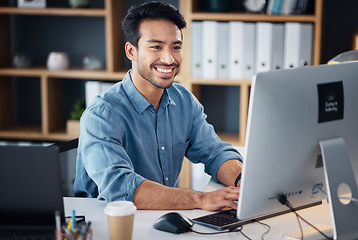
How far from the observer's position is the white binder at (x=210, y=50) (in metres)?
3.20

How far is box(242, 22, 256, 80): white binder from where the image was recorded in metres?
3.16

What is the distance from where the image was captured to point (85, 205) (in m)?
1.72

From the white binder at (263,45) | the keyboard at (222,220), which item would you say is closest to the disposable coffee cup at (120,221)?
the keyboard at (222,220)

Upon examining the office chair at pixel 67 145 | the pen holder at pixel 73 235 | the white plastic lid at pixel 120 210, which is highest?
the office chair at pixel 67 145

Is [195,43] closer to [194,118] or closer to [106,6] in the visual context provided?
[106,6]

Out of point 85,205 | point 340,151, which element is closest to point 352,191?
point 340,151

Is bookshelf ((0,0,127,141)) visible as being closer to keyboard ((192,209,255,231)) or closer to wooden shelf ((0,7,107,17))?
wooden shelf ((0,7,107,17))

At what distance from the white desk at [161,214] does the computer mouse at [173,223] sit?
0.01 m

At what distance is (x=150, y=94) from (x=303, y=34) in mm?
1395

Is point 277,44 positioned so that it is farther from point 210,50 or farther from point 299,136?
point 299,136

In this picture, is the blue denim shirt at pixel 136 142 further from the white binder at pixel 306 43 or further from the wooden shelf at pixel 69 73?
the wooden shelf at pixel 69 73

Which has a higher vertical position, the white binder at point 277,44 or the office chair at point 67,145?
the white binder at point 277,44

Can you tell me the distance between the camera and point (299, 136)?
1331 millimetres

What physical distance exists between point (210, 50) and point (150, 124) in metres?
1.31
